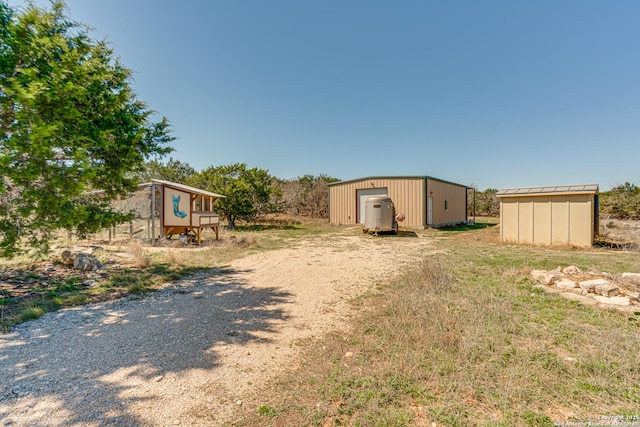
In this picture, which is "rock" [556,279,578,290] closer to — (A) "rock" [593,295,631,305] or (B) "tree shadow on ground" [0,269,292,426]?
(A) "rock" [593,295,631,305]

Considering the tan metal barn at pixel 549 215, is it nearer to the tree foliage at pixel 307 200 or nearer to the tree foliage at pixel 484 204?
the tree foliage at pixel 307 200

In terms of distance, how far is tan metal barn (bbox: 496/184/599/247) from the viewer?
362 inches

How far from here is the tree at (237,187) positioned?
56.3 feet

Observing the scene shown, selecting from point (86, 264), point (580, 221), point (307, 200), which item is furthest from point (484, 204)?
point (86, 264)

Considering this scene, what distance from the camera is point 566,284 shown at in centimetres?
476

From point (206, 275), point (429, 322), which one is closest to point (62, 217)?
point (206, 275)

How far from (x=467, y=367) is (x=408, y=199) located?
50.3 feet

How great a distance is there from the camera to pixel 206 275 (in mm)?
6160

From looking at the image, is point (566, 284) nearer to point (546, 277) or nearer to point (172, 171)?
point (546, 277)

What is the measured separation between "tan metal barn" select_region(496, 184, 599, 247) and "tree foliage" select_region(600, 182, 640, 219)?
7.96 m

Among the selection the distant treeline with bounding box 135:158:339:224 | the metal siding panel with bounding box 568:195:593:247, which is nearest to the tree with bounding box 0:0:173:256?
the distant treeline with bounding box 135:158:339:224

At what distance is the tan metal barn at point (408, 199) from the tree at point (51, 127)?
15076 mm

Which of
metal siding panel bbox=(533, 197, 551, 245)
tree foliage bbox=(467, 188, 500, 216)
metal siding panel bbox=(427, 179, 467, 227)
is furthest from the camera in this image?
tree foliage bbox=(467, 188, 500, 216)

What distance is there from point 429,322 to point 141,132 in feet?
18.0
